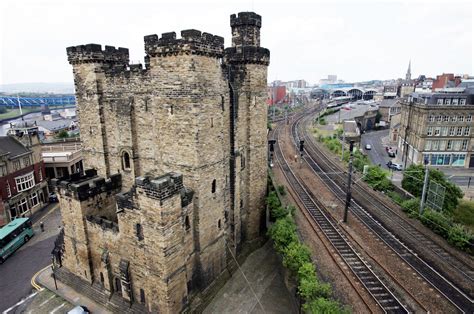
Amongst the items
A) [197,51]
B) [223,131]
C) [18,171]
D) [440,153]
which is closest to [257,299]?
[223,131]

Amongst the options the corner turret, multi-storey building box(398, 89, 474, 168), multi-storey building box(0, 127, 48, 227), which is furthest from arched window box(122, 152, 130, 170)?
multi-storey building box(398, 89, 474, 168)

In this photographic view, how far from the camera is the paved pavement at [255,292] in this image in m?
21.5

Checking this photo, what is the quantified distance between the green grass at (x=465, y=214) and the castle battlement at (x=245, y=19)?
116 feet

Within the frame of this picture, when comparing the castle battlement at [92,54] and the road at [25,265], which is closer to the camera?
the castle battlement at [92,54]

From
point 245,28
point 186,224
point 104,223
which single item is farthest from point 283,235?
point 245,28

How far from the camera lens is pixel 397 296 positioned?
1927 cm

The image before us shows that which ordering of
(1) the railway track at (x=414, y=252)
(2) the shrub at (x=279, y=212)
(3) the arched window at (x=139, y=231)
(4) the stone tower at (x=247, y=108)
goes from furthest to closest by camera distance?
(2) the shrub at (x=279, y=212)
(4) the stone tower at (x=247, y=108)
(1) the railway track at (x=414, y=252)
(3) the arched window at (x=139, y=231)

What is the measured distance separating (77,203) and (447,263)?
2892cm

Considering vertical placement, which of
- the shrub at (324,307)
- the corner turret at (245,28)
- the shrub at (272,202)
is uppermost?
the corner turret at (245,28)

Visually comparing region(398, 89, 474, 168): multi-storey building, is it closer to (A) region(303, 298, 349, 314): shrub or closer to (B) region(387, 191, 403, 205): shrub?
(B) region(387, 191, 403, 205): shrub

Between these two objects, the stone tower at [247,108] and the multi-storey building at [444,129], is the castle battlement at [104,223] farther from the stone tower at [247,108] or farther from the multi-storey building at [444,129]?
the multi-storey building at [444,129]

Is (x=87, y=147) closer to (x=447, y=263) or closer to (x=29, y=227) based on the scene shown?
(x=29, y=227)

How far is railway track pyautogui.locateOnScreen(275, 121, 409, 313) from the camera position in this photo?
18750 mm

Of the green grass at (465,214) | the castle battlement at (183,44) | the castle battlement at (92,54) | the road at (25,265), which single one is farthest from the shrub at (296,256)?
the green grass at (465,214)
